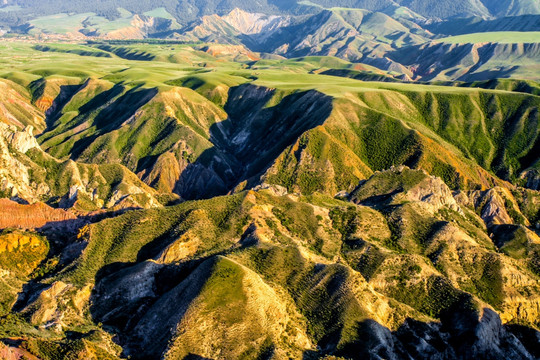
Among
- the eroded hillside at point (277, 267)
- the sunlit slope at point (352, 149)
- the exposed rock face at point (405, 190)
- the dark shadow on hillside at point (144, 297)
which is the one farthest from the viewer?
the sunlit slope at point (352, 149)

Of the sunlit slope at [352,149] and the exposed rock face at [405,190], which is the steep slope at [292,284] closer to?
the exposed rock face at [405,190]

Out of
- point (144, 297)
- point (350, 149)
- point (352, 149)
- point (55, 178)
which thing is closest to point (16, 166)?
point (55, 178)

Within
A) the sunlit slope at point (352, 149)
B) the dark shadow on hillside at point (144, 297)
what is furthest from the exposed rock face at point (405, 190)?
the dark shadow on hillside at point (144, 297)

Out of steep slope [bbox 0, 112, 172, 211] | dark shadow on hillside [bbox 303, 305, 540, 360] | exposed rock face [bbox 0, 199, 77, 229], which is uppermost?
dark shadow on hillside [bbox 303, 305, 540, 360]

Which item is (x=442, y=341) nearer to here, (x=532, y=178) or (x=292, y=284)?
(x=292, y=284)

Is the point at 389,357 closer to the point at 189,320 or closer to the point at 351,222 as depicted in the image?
the point at 189,320

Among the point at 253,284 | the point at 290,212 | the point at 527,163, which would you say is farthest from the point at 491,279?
the point at 527,163

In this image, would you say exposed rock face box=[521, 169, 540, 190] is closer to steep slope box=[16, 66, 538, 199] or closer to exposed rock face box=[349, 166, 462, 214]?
steep slope box=[16, 66, 538, 199]

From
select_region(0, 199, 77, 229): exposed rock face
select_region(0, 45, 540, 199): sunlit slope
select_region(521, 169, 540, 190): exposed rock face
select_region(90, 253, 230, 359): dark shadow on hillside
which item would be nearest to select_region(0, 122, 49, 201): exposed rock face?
select_region(0, 199, 77, 229): exposed rock face
